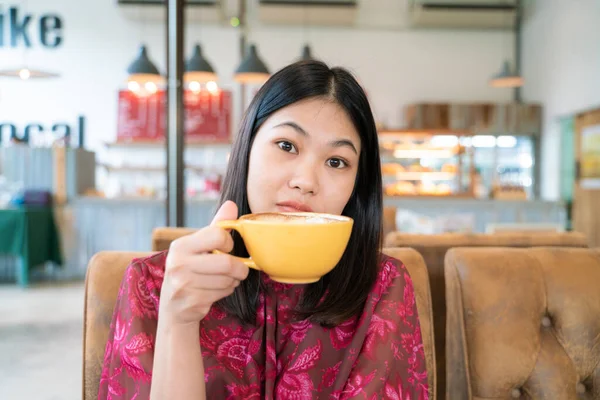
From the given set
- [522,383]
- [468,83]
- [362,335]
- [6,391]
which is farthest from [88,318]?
[468,83]

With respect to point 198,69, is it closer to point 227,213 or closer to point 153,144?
point 153,144

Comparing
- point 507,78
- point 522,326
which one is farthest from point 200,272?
point 507,78

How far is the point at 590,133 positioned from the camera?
7152 millimetres

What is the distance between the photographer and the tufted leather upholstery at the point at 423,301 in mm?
1184

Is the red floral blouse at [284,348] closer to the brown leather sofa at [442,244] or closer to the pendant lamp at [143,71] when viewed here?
the brown leather sofa at [442,244]

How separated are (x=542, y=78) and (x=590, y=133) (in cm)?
174

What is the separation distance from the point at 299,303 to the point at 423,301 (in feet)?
1.30

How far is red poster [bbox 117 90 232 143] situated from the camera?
875 centimetres

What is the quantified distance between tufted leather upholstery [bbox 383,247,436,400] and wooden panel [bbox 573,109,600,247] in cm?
656

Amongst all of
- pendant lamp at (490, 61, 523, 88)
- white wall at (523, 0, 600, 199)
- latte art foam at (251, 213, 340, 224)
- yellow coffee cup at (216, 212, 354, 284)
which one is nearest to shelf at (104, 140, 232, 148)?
pendant lamp at (490, 61, 523, 88)

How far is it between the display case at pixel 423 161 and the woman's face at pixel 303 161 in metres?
6.91

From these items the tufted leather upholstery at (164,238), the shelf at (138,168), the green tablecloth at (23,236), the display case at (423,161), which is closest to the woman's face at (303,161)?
the tufted leather upholstery at (164,238)

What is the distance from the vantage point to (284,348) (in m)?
0.98

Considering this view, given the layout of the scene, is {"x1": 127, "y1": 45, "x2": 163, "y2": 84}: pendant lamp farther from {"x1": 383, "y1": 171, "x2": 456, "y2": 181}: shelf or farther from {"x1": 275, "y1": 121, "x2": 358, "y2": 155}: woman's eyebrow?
{"x1": 275, "y1": 121, "x2": 358, "y2": 155}: woman's eyebrow
